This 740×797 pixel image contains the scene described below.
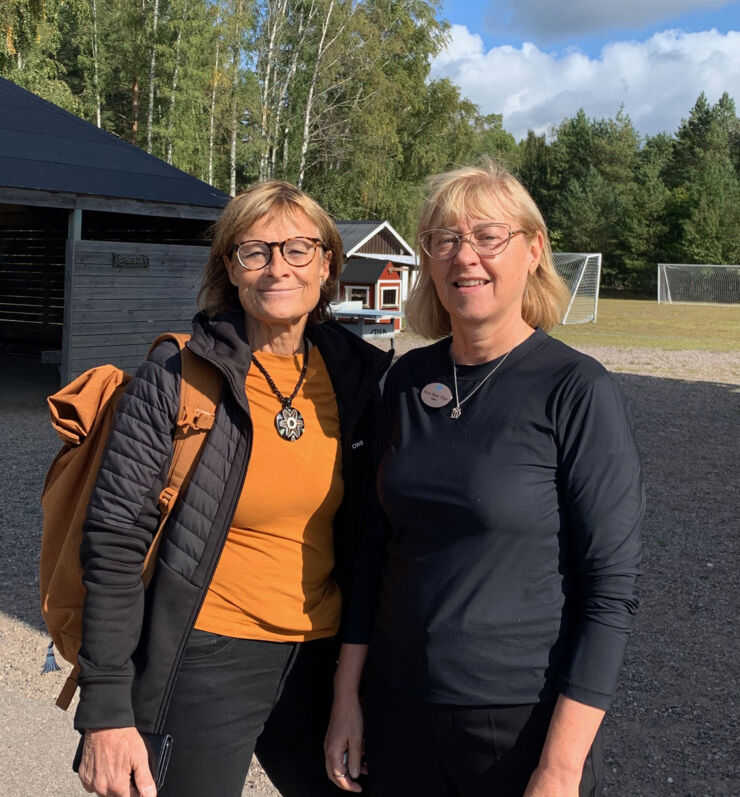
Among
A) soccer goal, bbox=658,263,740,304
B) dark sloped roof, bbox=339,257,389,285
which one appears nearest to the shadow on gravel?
dark sloped roof, bbox=339,257,389,285

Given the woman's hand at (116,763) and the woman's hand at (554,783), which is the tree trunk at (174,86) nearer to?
the woman's hand at (116,763)

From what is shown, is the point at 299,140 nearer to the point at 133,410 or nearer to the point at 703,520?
the point at 703,520

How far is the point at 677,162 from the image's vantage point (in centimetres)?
5575

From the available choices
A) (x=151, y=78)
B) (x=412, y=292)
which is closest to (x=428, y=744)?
(x=412, y=292)

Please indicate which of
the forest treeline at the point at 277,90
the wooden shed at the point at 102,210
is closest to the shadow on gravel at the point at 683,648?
the wooden shed at the point at 102,210

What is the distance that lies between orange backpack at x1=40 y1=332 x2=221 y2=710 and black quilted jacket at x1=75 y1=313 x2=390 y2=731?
0.02 metres

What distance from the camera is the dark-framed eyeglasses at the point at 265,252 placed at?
1.97 meters

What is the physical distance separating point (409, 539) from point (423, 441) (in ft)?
0.64

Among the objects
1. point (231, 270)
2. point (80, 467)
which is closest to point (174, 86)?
point (231, 270)

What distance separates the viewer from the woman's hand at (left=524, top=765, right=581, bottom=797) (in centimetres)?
Result: 149

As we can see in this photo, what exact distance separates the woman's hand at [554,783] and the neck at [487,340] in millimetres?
783

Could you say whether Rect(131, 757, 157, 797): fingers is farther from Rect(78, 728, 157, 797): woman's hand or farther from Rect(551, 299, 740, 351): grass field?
Rect(551, 299, 740, 351): grass field

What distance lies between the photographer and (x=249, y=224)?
198 cm

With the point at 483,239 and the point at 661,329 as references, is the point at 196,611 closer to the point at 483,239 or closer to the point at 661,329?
the point at 483,239
